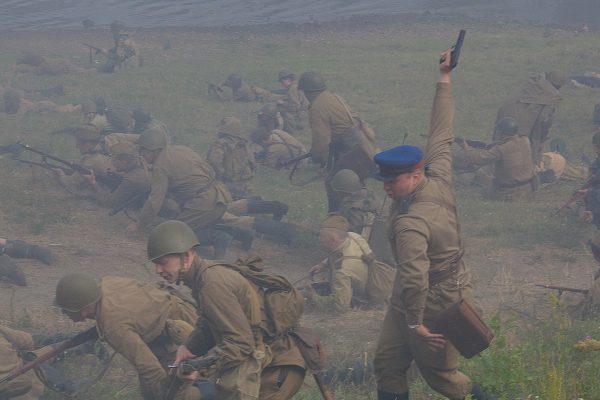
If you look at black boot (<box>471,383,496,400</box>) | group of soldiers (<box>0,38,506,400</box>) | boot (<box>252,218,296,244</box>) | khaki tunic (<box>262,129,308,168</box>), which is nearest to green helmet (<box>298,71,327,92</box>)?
boot (<box>252,218,296,244</box>)

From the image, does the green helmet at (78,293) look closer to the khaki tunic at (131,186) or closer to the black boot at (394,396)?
the black boot at (394,396)

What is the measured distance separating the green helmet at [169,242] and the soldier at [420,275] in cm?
136

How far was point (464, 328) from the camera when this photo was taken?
537 centimetres

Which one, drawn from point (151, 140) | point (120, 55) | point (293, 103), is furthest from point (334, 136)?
point (120, 55)

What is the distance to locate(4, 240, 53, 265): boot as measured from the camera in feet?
36.1

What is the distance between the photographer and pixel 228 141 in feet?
48.3

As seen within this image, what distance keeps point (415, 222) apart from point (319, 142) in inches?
268

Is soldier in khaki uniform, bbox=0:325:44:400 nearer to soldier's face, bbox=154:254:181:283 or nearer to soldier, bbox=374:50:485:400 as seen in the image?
soldier's face, bbox=154:254:181:283

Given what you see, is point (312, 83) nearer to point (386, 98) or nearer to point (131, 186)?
point (131, 186)

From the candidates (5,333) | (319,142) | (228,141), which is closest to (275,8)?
(228,141)

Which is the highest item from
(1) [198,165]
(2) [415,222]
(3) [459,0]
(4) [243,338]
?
(2) [415,222]

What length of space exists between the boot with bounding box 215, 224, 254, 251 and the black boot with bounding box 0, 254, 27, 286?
302 cm

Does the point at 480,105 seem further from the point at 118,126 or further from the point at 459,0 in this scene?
the point at 459,0

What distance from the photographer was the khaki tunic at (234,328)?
207 inches
